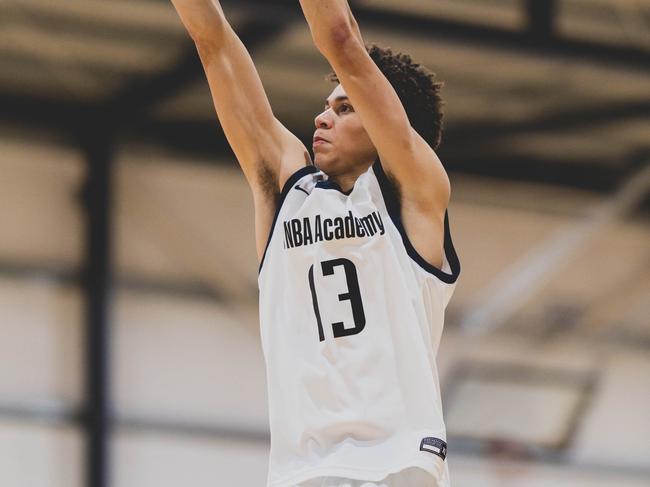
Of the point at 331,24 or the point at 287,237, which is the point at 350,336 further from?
the point at 331,24

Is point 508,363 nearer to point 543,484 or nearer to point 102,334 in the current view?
point 543,484

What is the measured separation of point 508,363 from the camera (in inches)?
661

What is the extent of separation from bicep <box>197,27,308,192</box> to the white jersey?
6.9 inches

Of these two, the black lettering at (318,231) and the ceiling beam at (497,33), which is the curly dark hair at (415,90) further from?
the ceiling beam at (497,33)

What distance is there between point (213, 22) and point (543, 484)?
12.1m

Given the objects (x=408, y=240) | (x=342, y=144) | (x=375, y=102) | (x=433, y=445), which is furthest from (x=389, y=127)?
(x=433, y=445)

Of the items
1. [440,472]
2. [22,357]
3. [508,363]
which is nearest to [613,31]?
[508,363]

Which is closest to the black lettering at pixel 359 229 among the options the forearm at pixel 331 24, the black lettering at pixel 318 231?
the black lettering at pixel 318 231

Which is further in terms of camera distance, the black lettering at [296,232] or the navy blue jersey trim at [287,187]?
the navy blue jersey trim at [287,187]

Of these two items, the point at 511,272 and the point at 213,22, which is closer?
the point at 213,22

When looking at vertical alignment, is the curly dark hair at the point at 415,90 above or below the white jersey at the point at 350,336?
above

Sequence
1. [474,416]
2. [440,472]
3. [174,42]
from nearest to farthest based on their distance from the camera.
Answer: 1. [440,472]
2. [174,42]
3. [474,416]

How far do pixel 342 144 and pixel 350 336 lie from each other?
0.76 m

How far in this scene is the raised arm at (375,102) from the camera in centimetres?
493
